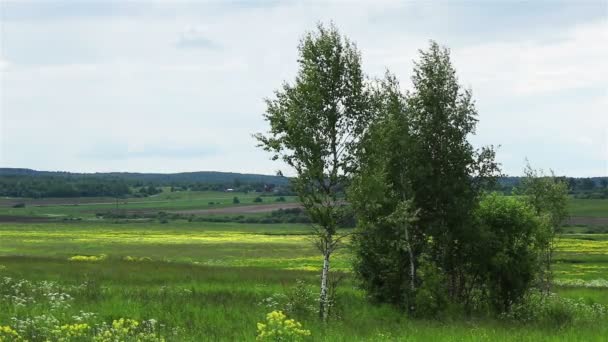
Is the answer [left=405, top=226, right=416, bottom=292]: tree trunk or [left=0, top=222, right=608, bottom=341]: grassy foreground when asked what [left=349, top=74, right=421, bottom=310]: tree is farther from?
[left=0, top=222, right=608, bottom=341]: grassy foreground

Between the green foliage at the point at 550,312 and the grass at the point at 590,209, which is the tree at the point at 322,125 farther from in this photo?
the grass at the point at 590,209

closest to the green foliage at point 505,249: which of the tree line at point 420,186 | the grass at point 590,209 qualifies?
the tree line at point 420,186

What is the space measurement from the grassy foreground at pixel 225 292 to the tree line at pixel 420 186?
2.34 m

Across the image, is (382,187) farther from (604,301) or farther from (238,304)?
(604,301)

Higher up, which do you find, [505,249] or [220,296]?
[505,249]

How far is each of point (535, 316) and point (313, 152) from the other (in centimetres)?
1416

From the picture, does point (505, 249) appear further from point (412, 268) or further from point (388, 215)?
point (388, 215)

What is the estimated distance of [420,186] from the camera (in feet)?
108

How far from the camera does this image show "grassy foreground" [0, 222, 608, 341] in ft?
64.7

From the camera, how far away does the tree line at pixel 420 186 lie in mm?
28500

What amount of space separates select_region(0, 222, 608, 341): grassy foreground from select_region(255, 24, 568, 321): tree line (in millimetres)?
2342

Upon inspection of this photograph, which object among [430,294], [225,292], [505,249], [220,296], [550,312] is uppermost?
[505,249]

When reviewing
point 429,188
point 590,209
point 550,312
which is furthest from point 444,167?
point 590,209

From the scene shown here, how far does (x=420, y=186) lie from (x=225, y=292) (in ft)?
39.9
